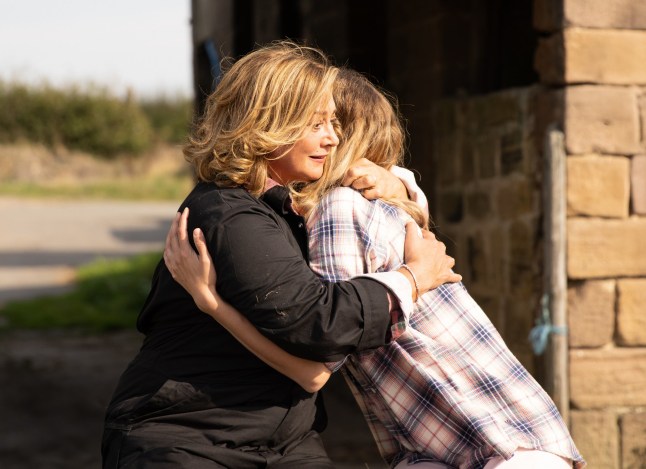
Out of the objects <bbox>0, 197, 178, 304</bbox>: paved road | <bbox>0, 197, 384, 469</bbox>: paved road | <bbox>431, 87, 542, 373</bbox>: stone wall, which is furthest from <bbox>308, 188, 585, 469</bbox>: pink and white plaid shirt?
<bbox>0, 197, 178, 304</bbox>: paved road

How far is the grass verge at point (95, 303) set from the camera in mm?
10086

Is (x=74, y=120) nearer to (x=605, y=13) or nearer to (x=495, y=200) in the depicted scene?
(x=495, y=200)

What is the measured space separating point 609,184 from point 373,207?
7.91 feet

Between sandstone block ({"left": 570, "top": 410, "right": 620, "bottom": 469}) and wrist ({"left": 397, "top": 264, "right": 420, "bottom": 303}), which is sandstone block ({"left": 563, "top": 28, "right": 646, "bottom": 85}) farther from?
wrist ({"left": 397, "top": 264, "right": 420, "bottom": 303})

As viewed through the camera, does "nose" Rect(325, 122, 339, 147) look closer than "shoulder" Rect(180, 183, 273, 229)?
No

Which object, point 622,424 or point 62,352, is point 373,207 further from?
point 62,352

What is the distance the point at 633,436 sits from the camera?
4727mm

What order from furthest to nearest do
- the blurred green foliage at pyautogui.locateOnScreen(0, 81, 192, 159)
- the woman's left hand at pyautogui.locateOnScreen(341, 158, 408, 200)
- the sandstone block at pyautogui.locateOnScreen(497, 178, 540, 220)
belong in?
the blurred green foliage at pyautogui.locateOnScreen(0, 81, 192, 159) < the sandstone block at pyautogui.locateOnScreen(497, 178, 540, 220) < the woman's left hand at pyautogui.locateOnScreen(341, 158, 408, 200)

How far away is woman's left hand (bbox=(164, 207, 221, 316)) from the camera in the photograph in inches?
92.3

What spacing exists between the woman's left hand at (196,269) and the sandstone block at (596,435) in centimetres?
271

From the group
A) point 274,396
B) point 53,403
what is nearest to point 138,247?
point 53,403

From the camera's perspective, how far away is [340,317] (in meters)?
2.28

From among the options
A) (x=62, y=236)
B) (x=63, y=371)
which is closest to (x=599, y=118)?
(x=63, y=371)

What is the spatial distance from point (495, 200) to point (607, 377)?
113 centimetres
